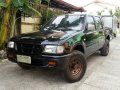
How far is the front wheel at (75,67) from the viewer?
14.6 feet

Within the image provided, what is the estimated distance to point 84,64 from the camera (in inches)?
194

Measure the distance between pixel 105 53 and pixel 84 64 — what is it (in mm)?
3280

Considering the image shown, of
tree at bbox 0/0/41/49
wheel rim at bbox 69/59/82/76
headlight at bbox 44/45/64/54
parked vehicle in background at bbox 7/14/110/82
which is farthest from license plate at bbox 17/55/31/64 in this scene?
tree at bbox 0/0/41/49

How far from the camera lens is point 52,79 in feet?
16.2

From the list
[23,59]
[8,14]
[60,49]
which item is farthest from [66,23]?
[8,14]

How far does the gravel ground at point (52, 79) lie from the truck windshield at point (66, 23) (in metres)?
Result: 1.38

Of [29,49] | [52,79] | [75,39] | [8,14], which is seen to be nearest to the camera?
[29,49]

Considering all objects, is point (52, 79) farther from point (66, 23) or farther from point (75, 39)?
point (66, 23)

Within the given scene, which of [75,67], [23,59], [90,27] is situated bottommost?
[75,67]

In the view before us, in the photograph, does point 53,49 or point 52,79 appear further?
point 52,79

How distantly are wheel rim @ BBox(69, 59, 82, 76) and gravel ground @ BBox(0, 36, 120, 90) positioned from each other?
26 cm

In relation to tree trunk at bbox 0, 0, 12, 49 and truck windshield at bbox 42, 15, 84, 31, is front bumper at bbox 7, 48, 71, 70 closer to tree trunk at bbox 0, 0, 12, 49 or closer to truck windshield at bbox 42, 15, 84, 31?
truck windshield at bbox 42, 15, 84, 31

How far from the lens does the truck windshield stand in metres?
5.55

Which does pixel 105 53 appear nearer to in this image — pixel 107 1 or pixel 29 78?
pixel 29 78
